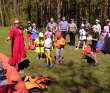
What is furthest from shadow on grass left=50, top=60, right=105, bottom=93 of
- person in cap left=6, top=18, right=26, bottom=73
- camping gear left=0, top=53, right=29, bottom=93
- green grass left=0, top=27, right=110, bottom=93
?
person in cap left=6, top=18, right=26, bottom=73

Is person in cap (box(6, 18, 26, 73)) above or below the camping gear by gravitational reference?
above

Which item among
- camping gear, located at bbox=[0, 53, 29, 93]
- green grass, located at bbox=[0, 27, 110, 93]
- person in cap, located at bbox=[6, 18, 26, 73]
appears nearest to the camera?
camping gear, located at bbox=[0, 53, 29, 93]

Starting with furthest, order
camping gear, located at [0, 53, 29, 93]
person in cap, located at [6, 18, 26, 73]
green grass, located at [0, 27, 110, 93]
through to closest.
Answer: person in cap, located at [6, 18, 26, 73] < green grass, located at [0, 27, 110, 93] < camping gear, located at [0, 53, 29, 93]

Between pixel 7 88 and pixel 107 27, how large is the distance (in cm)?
719

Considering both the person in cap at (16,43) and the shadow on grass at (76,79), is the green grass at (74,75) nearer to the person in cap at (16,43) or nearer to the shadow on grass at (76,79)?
the shadow on grass at (76,79)

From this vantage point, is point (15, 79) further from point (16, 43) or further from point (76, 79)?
point (76, 79)

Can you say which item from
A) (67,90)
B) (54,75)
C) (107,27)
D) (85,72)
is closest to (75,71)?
(85,72)

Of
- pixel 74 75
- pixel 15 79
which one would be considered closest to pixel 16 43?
pixel 15 79

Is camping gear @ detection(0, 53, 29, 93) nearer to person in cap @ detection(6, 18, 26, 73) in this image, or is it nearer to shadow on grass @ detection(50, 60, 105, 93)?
person in cap @ detection(6, 18, 26, 73)

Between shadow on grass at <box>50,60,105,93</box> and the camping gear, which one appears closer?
the camping gear

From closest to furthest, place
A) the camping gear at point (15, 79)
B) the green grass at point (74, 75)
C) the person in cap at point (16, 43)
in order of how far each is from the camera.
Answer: the camping gear at point (15, 79)
the green grass at point (74, 75)
the person in cap at point (16, 43)

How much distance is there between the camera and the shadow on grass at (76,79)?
4691 millimetres

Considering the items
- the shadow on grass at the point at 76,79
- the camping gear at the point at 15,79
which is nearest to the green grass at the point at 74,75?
the shadow on grass at the point at 76,79

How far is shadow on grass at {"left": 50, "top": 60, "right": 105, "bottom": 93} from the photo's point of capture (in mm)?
4691
